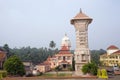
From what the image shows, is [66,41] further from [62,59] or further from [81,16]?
[81,16]

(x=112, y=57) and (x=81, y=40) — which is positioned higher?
(x=81, y=40)

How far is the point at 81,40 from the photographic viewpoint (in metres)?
41.3

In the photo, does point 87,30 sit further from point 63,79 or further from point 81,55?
point 63,79

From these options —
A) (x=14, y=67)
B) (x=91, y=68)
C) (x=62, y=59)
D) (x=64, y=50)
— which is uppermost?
(x=64, y=50)

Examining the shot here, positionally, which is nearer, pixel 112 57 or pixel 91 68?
pixel 91 68

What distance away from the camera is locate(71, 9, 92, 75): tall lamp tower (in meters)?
40.7

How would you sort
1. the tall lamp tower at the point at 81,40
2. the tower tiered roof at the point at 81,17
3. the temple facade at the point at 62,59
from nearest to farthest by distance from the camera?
the tower tiered roof at the point at 81,17, the tall lamp tower at the point at 81,40, the temple facade at the point at 62,59

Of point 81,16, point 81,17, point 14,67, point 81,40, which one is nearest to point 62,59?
point 81,40

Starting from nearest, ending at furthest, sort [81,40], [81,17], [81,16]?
[81,17]
[81,16]
[81,40]

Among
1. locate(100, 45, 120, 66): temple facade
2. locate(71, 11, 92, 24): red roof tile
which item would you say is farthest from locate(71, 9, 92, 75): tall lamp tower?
locate(100, 45, 120, 66): temple facade

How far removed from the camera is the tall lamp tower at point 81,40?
40.7 metres

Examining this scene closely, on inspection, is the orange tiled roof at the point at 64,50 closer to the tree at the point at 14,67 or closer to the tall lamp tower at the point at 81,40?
the tall lamp tower at the point at 81,40

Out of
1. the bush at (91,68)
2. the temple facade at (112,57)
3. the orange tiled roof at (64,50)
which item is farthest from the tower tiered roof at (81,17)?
the temple facade at (112,57)

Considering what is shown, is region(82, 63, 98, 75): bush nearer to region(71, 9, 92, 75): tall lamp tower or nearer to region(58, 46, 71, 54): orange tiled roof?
region(71, 9, 92, 75): tall lamp tower
